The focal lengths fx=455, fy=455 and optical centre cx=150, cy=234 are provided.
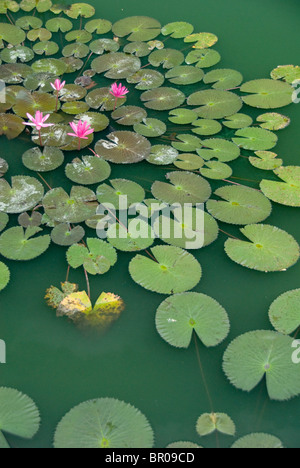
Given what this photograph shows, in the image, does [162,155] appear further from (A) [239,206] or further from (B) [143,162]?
(A) [239,206]

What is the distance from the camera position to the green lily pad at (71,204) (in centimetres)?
262

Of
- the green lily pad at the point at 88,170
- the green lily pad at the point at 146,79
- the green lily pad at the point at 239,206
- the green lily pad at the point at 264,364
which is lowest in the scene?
the green lily pad at the point at 264,364

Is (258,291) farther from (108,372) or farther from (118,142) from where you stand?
(118,142)

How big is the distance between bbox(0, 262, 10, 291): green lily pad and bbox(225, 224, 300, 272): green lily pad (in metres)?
1.18

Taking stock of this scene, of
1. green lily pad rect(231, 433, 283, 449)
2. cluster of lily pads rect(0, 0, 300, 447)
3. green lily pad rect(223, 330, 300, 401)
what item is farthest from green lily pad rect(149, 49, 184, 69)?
green lily pad rect(231, 433, 283, 449)

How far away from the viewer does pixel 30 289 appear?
7.84 feet

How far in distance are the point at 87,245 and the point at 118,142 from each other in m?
0.91

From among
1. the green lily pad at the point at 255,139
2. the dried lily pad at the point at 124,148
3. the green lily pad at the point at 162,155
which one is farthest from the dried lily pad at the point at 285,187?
the dried lily pad at the point at 124,148

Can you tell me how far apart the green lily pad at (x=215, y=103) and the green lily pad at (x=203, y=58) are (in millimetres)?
407

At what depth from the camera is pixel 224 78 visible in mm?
3631

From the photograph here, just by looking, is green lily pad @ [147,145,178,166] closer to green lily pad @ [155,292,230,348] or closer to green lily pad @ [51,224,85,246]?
green lily pad @ [51,224,85,246]

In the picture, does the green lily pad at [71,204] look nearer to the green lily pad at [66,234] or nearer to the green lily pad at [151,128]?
the green lily pad at [66,234]

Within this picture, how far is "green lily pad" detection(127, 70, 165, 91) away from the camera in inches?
139

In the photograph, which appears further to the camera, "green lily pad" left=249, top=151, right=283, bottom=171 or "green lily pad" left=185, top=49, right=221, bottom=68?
"green lily pad" left=185, top=49, right=221, bottom=68
